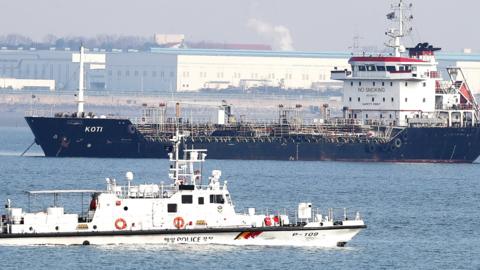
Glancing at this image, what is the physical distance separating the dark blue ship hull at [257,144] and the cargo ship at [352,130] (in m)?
0.08

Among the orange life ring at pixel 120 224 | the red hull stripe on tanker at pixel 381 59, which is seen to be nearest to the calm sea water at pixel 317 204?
the orange life ring at pixel 120 224

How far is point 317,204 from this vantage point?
79000 millimetres

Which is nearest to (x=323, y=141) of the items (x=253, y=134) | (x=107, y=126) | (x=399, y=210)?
(x=253, y=134)

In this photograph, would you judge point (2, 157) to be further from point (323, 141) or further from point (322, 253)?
point (322, 253)

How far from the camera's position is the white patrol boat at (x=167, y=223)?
56281mm

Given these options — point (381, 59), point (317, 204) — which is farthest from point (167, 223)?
point (381, 59)

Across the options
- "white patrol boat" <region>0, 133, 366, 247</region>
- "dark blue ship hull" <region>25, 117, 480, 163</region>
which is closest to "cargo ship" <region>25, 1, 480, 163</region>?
"dark blue ship hull" <region>25, 117, 480, 163</region>

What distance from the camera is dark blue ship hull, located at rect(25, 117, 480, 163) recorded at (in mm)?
121375

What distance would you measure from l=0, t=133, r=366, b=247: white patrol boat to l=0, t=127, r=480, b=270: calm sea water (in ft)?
1.62

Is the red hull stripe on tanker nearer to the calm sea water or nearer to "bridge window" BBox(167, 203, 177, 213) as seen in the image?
the calm sea water

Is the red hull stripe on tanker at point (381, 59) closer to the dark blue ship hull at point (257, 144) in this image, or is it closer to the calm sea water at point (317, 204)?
the dark blue ship hull at point (257, 144)

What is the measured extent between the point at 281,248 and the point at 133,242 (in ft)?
17.8

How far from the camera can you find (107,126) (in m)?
121

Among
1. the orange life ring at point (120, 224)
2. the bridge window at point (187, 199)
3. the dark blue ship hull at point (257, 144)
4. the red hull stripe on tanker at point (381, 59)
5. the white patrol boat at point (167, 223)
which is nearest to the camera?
the white patrol boat at point (167, 223)
